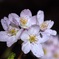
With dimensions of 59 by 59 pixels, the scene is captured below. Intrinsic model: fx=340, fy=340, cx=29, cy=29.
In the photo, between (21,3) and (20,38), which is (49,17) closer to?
(21,3)

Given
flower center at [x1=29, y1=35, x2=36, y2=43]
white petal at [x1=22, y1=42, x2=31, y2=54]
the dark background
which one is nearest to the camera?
white petal at [x1=22, y1=42, x2=31, y2=54]

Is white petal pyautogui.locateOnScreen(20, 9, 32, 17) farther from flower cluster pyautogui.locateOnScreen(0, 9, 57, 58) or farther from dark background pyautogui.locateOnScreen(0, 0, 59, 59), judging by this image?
dark background pyautogui.locateOnScreen(0, 0, 59, 59)

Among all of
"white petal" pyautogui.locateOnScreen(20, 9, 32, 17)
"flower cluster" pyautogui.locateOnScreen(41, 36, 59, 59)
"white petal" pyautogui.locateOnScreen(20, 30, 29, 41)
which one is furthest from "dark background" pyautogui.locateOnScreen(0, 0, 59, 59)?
"white petal" pyautogui.locateOnScreen(20, 30, 29, 41)

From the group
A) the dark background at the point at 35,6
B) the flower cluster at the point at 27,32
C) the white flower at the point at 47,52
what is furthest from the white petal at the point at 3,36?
the dark background at the point at 35,6

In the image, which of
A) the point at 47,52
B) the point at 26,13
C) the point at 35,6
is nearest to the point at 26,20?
the point at 26,13

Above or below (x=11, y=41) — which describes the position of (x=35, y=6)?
above

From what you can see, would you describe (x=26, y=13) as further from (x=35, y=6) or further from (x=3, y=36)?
(x=35, y=6)
